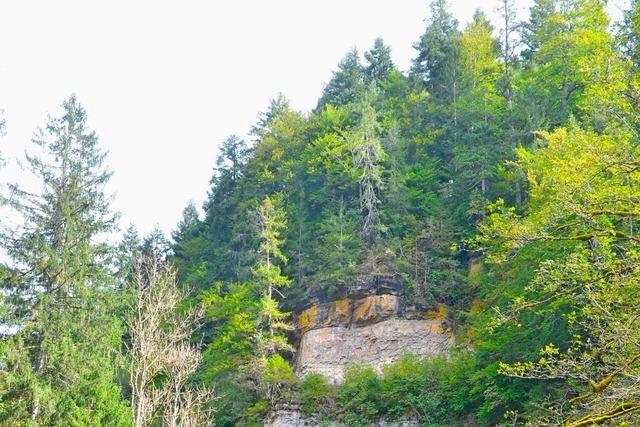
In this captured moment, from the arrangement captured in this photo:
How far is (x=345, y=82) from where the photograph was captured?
43844 millimetres

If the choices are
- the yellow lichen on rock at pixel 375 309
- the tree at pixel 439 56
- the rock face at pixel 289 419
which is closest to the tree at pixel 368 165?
the yellow lichen on rock at pixel 375 309

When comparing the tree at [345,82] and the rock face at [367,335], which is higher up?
the tree at [345,82]

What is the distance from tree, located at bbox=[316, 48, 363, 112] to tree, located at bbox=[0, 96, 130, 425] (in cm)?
1894

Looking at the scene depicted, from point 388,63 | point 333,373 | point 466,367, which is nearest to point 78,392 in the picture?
point 333,373

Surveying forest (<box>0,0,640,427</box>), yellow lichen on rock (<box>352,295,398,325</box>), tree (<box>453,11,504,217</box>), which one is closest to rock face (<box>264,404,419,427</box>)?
forest (<box>0,0,640,427</box>)

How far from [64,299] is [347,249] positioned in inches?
544

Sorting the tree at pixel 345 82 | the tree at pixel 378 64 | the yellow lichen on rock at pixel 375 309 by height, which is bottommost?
the yellow lichen on rock at pixel 375 309

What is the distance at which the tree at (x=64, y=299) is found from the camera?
2098 centimetres

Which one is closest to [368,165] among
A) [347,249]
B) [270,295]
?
[347,249]

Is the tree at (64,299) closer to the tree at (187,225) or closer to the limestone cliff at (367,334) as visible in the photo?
the limestone cliff at (367,334)

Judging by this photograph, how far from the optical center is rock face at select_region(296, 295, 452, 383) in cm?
3003

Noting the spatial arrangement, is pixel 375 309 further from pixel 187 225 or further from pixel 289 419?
pixel 187 225

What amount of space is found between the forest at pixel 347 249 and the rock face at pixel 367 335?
0.84 m

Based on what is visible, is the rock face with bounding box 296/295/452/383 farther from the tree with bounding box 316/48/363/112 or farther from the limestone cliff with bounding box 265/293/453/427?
the tree with bounding box 316/48/363/112
